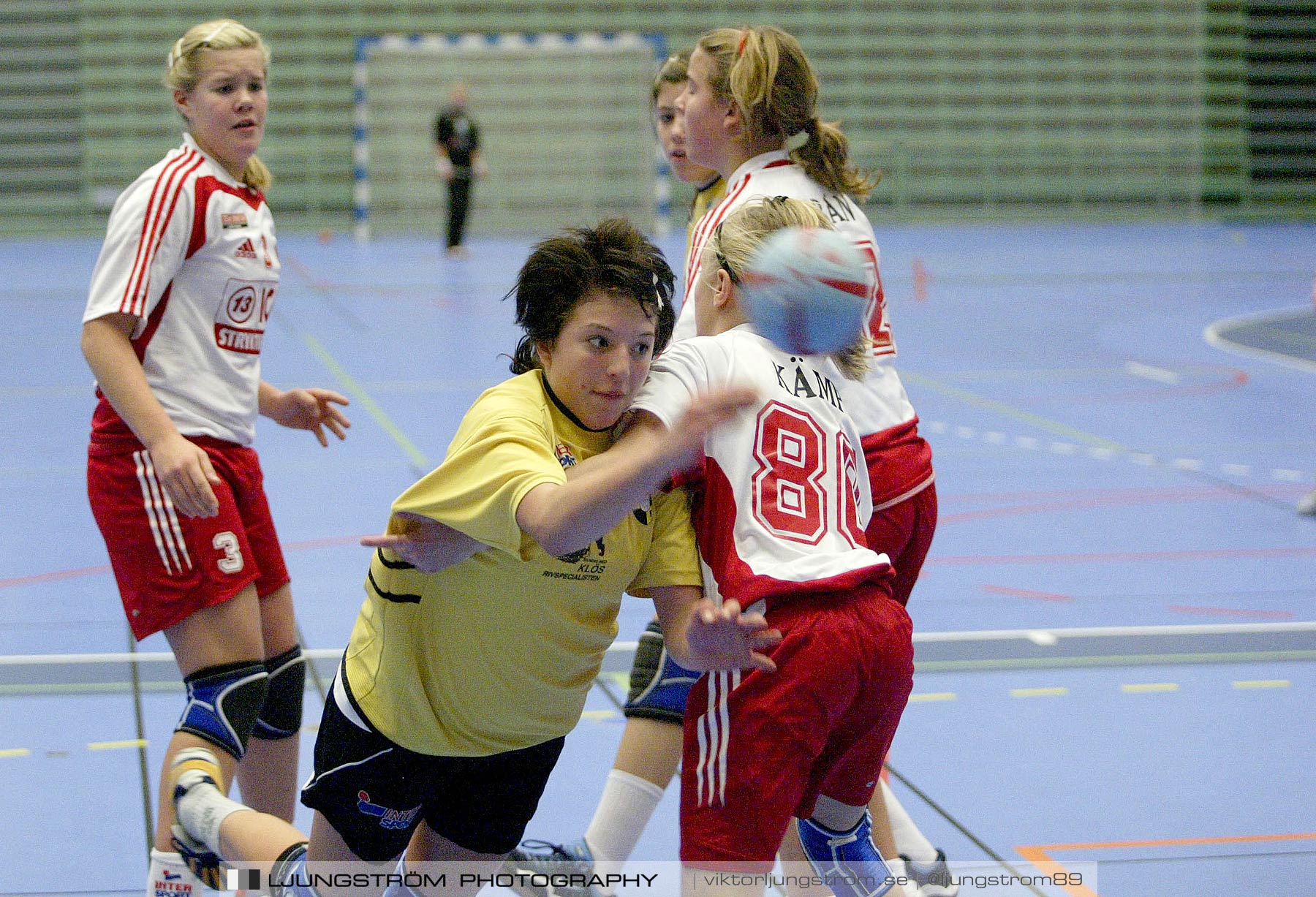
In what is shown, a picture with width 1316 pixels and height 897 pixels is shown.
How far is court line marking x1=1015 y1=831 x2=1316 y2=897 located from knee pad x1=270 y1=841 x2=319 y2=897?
151 centimetres

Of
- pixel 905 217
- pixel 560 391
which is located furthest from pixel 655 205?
pixel 560 391

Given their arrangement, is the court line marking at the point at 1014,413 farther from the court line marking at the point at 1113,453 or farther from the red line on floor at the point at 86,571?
the red line on floor at the point at 86,571

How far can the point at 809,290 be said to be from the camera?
6.67 feet

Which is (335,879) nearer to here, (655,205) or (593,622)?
(593,622)

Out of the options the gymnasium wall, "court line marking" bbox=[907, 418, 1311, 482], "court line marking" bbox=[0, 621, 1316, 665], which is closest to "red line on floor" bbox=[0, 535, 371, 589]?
"court line marking" bbox=[0, 621, 1316, 665]

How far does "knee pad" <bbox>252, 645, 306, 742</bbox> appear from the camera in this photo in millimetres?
2912

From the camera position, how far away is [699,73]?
2.77m

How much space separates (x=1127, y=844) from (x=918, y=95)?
18.7m

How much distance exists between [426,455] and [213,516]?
4.46 m

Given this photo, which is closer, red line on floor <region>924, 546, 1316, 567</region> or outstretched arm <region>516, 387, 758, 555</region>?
outstretched arm <region>516, 387, 758, 555</region>

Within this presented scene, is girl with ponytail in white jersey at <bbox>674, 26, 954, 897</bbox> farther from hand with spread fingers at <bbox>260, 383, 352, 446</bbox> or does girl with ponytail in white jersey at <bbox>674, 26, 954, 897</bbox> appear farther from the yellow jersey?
hand with spread fingers at <bbox>260, 383, 352, 446</bbox>

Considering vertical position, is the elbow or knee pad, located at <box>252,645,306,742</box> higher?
the elbow

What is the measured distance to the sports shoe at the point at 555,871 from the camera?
2740mm

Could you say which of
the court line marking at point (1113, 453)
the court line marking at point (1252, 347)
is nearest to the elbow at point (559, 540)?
the court line marking at point (1113, 453)
